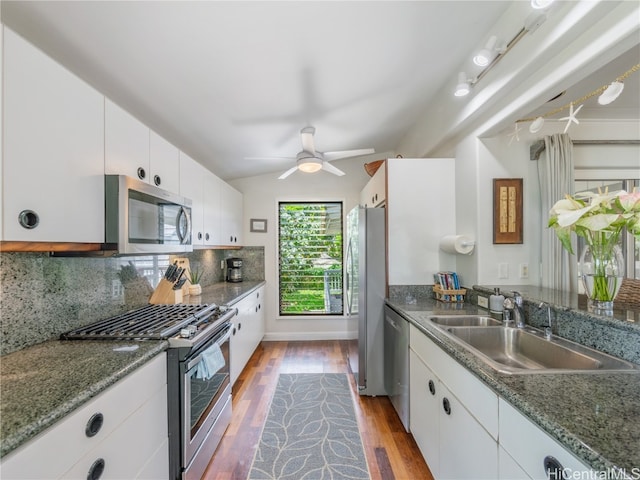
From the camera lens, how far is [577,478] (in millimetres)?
679

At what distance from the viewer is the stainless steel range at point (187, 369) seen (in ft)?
4.60

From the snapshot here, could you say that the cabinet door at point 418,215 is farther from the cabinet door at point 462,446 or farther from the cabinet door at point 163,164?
the cabinet door at point 163,164

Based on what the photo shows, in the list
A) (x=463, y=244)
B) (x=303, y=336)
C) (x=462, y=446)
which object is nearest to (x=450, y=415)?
(x=462, y=446)

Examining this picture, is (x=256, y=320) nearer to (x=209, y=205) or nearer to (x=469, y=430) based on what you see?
(x=209, y=205)

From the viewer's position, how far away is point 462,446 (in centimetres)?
122

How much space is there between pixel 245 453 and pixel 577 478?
1842mm

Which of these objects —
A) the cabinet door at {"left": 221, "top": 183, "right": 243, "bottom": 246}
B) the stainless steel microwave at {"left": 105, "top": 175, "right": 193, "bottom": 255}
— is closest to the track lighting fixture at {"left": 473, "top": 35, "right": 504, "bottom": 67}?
the stainless steel microwave at {"left": 105, "top": 175, "right": 193, "bottom": 255}

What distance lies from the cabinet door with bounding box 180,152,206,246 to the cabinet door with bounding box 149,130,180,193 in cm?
10

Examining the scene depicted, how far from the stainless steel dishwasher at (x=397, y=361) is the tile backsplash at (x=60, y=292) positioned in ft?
6.55

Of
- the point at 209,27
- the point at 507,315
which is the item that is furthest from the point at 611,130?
the point at 209,27

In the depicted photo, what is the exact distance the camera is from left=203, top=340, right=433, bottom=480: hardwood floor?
67.4 inches

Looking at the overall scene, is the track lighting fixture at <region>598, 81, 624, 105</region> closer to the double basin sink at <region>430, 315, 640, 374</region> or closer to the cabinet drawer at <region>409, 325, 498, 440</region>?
the double basin sink at <region>430, 315, 640, 374</region>

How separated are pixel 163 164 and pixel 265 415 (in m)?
2.11

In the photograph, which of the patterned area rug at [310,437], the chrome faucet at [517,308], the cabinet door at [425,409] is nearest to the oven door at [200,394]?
the patterned area rug at [310,437]
